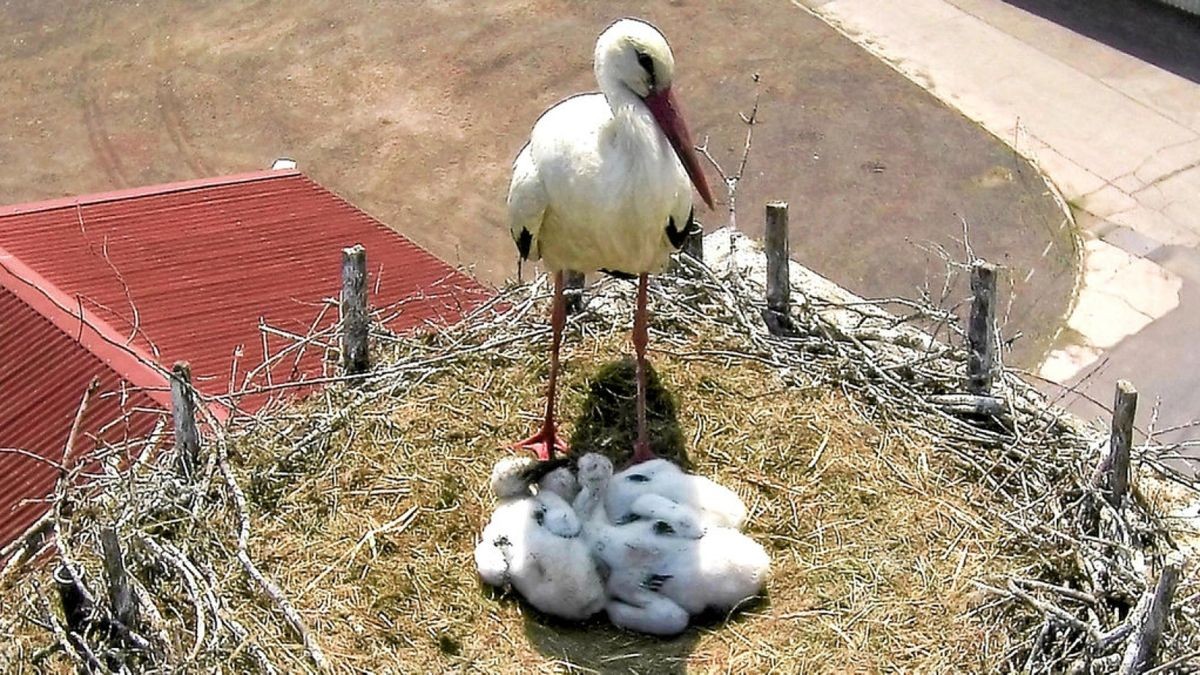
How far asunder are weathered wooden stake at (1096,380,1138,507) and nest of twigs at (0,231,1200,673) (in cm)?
6

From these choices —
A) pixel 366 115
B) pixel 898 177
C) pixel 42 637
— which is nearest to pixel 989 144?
pixel 898 177

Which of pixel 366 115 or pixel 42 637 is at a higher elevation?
pixel 42 637

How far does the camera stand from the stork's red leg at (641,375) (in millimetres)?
5242

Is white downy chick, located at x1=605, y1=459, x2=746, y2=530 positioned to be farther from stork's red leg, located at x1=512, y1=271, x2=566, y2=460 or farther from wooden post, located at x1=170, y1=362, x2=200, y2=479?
wooden post, located at x1=170, y1=362, x2=200, y2=479

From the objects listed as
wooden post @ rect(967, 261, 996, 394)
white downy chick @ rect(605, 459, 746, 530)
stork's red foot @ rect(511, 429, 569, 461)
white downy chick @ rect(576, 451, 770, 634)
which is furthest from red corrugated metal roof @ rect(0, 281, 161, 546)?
A: wooden post @ rect(967, 261, 996, 394)

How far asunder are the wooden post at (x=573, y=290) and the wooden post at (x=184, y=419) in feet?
5.19

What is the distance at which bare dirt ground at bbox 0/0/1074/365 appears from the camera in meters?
10.9

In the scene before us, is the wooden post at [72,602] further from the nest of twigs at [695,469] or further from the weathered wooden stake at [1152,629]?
the weathered wooden stake at [1152,629]

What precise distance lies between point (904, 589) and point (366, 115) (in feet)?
28.4

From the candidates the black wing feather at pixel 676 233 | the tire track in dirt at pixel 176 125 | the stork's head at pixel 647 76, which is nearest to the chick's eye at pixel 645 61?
the stork's head at pixel 647 76

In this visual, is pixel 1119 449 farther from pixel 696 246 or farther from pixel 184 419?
pixel 184 419

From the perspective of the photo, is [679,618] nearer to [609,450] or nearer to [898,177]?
[609,450]

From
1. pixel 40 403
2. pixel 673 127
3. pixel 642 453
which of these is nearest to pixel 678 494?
pixel 642 453

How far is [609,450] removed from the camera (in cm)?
542
